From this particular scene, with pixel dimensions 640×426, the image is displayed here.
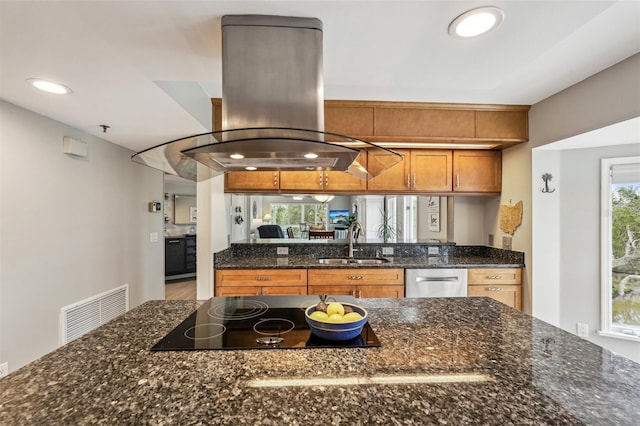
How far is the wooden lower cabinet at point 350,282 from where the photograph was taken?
2.71 meters

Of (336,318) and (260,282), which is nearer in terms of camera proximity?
(336,318)

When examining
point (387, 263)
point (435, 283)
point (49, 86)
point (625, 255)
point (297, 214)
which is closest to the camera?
point (49, 86)

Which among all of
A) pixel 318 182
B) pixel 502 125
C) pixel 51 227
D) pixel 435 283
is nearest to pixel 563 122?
pixel 502 125

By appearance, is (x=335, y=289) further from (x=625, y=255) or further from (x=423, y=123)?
(x=625, y=255)

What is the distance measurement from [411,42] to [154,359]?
1656mm

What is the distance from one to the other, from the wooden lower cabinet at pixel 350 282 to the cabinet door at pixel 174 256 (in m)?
4.44

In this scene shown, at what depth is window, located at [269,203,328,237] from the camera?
6.28 m

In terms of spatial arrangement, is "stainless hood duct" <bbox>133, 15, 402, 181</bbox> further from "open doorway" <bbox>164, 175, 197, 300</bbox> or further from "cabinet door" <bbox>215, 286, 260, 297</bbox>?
"open doorway" <bbox>164, 175, 197, 300</bbox>

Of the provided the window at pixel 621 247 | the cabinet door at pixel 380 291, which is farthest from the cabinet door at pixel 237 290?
the window at pixel 621 247

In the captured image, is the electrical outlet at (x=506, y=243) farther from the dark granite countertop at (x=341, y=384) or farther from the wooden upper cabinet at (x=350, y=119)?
the dark granite countertop at (x=341, y=384)

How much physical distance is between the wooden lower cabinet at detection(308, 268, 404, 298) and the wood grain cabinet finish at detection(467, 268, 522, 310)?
894 millimetres

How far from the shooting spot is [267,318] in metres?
1.42

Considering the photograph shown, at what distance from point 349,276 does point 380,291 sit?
0.32 m

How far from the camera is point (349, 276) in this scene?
8.90 ft
